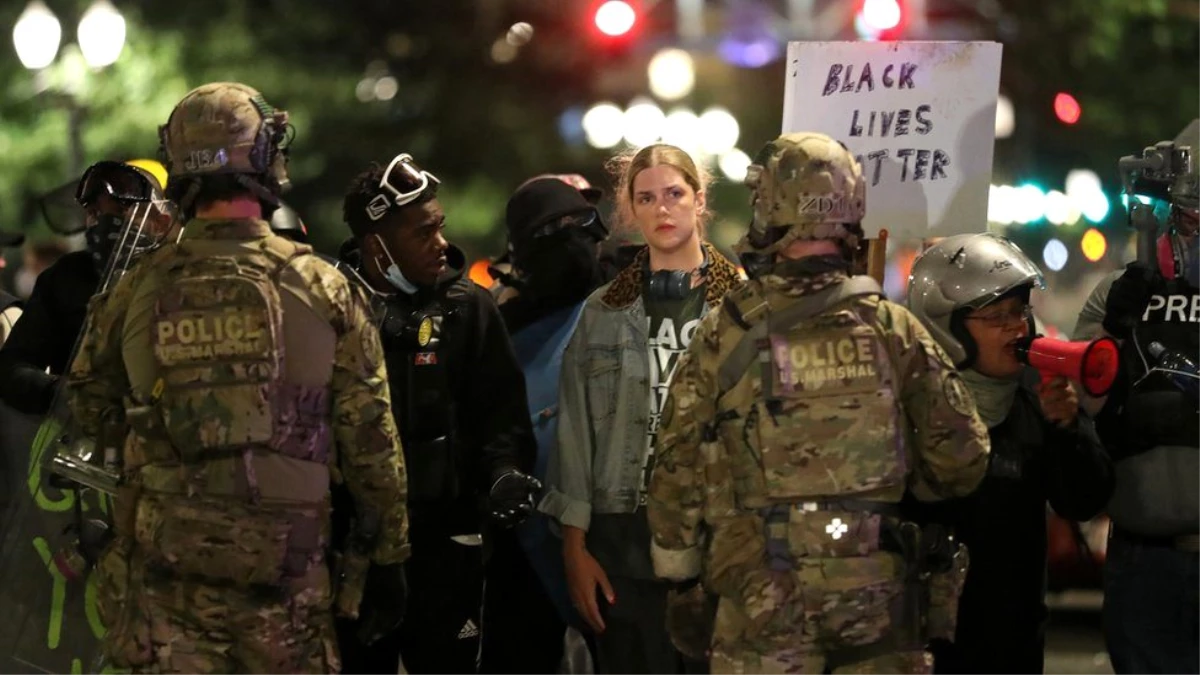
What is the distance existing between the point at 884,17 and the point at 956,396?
Answer: 4392 millimetres

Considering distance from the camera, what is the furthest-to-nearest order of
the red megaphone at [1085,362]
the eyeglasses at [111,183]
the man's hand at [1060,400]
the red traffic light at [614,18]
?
the red traffic light at [614,18] → the eyeglasses at [111,183] → the man's hand at [1060,400] → the red megaphone at [1085,362]

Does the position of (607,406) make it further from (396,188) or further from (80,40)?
(80,40)

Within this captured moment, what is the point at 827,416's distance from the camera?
5.87 metres

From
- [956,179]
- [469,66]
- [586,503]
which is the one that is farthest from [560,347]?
[469,66]

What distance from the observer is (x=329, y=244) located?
2541 cm

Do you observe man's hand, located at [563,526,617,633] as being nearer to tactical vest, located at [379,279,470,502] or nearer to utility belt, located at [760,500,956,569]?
tactical vest, located at [379,279,470,502]

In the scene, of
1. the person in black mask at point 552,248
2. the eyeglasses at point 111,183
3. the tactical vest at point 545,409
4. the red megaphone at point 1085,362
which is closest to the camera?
the red megaphone at point 1085,362

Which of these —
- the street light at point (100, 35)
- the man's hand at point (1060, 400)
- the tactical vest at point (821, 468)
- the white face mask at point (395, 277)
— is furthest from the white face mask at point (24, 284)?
the tactical vest at point (821, 468)

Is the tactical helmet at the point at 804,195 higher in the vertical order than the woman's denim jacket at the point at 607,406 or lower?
higher

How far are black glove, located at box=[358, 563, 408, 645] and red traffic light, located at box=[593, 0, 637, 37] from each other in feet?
31.1

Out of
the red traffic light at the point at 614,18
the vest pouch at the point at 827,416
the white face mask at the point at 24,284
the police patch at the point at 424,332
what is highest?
the red traffic light at the point at 614,18

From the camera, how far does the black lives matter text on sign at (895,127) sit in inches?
309

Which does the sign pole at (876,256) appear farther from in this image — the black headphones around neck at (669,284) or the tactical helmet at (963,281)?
the black headphones around neck at (669,284)

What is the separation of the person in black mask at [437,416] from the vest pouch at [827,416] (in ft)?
4.49
